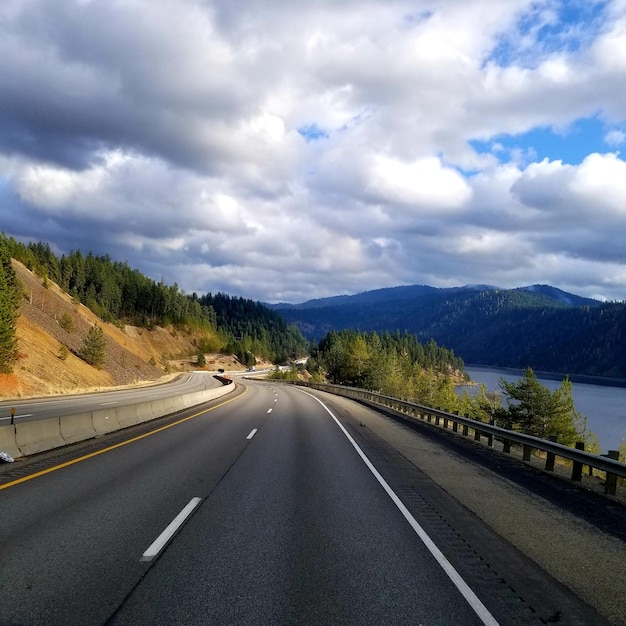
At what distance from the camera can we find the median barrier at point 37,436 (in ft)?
35.7

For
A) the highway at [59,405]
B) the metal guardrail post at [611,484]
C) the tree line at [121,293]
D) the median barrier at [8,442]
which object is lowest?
the highway at [59,405]

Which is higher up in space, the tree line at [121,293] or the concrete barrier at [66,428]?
the tree line at [121,293]

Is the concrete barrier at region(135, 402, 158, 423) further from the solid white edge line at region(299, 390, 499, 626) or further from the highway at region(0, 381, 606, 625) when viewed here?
the solid white edge line at region(299, 390, 499, 626)

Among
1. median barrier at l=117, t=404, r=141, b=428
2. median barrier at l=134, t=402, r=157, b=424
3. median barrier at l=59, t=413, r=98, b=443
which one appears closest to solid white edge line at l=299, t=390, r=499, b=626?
median barrier at l=59, t=413, r=98, b=443

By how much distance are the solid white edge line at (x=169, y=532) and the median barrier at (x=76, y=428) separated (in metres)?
6.75

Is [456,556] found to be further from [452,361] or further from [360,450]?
[452,361]

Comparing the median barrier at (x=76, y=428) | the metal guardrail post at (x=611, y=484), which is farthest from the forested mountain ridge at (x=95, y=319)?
the metal guardrail post at (x=611, y=484)

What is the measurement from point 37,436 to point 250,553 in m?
8.16

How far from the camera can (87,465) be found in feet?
33.4

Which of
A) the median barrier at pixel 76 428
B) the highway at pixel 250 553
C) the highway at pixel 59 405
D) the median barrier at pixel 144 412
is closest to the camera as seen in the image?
the highway at pixel 250 553

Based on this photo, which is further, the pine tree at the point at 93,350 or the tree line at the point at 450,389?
the pine tree at the point at 93,350

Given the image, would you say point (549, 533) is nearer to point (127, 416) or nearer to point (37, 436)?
point (37, 436)

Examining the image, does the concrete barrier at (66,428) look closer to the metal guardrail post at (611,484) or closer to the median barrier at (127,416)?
the median barrier at (127,416)

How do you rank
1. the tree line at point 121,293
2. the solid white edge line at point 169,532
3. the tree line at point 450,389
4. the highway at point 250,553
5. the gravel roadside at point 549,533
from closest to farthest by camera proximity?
the highway at point 250,553
the gravel roadside at point 549,533
the solid white edge line at point 169,532
the tree line at point 450,389
the tree line at point 121,293
